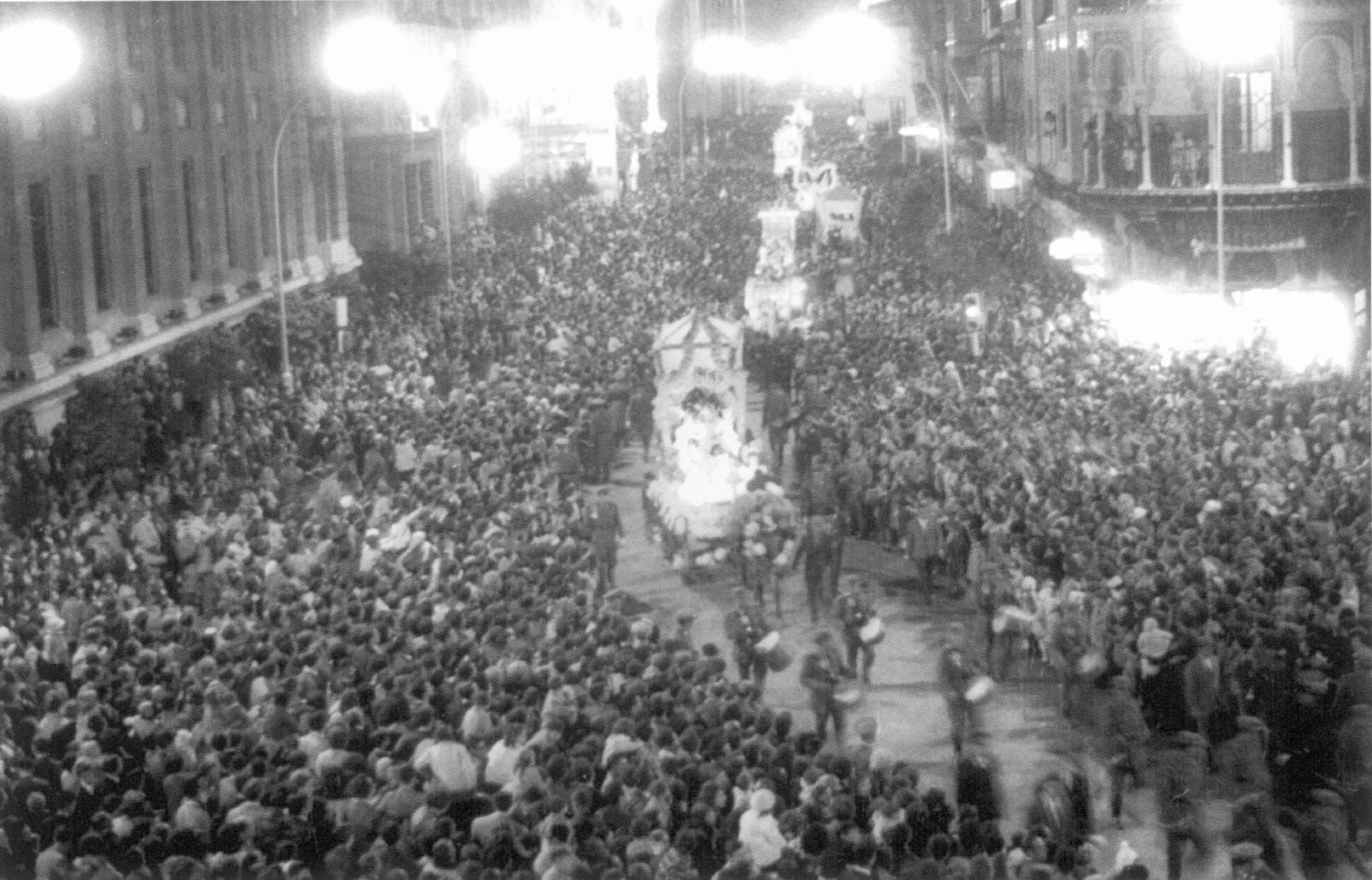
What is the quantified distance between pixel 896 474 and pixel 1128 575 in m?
8.14

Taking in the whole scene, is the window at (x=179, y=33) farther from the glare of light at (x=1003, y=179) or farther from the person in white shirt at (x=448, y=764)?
the person in white shirt at (x=448, y=764)

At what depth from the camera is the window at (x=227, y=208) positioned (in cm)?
4834

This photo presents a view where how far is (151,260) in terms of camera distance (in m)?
43.4

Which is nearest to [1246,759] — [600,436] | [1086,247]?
[600,436]

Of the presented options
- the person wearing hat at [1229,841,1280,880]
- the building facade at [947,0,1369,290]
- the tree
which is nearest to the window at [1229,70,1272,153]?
the building facade at [947,0,1369,290]

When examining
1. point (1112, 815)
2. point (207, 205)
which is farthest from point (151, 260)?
point (1112, 815)

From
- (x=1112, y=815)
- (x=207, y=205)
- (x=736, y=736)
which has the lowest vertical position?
(x=1112, y=815)

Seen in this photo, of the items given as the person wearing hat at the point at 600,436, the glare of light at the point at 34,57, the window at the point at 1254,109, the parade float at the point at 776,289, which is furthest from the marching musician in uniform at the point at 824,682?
the window at the point at 1254,109

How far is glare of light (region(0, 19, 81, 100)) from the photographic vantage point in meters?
34.2

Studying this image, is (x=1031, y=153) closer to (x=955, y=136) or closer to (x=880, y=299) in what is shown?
(x=880, y=299)

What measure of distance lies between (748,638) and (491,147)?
59080mm

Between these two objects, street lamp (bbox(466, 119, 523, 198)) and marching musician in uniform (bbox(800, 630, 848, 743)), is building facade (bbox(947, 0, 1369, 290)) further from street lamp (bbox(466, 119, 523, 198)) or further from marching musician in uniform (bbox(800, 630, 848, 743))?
street lamp (bbox(466, 119, 523, 198))

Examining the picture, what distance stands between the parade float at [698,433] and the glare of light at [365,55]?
16.7m

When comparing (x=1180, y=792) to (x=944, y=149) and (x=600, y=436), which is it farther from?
(x=944, y=149)
